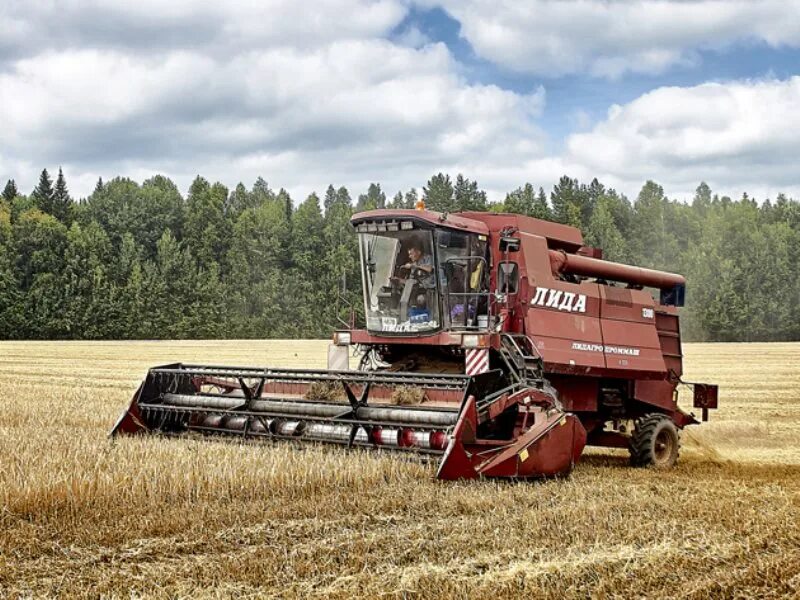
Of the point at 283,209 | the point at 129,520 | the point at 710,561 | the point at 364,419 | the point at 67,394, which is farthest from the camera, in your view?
the point at 283,209

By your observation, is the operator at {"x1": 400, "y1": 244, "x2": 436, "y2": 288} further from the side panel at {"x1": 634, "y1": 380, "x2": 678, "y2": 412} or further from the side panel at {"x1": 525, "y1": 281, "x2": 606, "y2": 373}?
the side panel at {"x1": 634, "y1": 380, "x2": 678, "y2": 412}

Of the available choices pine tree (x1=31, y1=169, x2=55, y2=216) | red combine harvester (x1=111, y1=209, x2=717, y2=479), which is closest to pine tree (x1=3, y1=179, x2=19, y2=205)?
pine tree (x1=31, y1=169, x2=55, y2=216)

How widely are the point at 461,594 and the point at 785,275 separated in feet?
175

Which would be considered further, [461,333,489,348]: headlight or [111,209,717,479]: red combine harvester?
[461,333,489,348]: headlight

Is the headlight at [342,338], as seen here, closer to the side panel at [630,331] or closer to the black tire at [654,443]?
the side panel at [630,331]

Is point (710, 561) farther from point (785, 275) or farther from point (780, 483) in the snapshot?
point (785, 275)

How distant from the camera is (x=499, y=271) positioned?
9898mm

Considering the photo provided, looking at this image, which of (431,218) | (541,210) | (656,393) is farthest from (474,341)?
(541,210)

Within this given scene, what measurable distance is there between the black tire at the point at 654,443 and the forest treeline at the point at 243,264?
113 ft

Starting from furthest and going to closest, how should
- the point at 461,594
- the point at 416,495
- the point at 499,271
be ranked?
1. the point at 499,271
2. the point at 416,495
3. the point at 461,594

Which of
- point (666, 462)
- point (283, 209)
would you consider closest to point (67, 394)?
point (666, 462)

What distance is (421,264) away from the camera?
10.0 m

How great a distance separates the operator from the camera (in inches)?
390

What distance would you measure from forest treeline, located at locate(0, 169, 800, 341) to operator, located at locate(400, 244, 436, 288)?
114 ft
